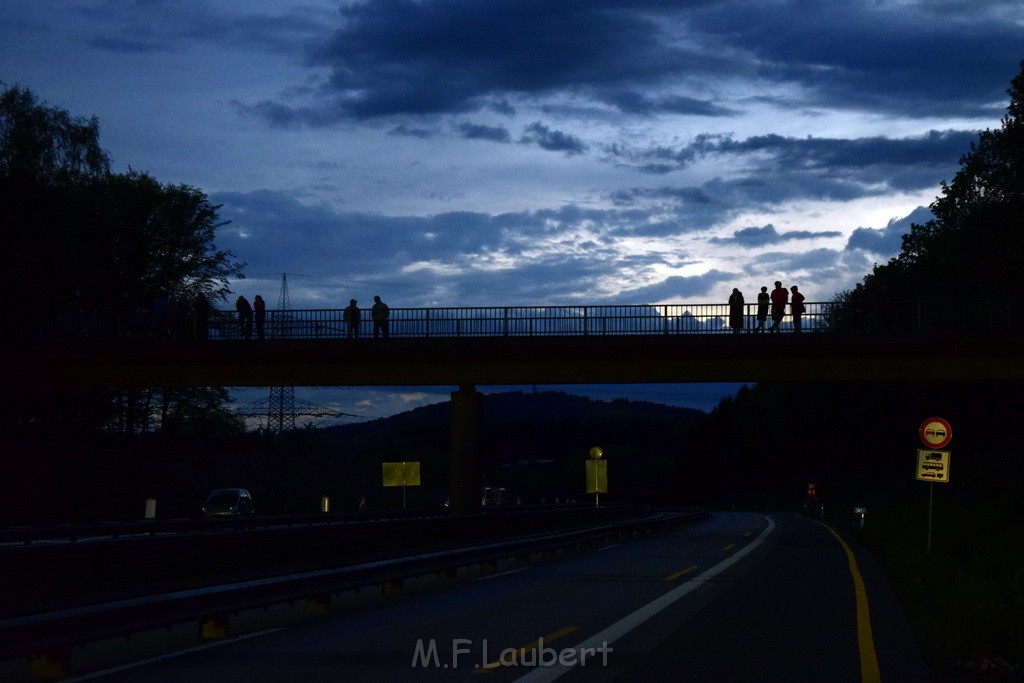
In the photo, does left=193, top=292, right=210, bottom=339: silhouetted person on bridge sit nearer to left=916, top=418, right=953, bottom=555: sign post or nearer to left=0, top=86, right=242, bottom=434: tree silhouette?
left=0, top=86, right=242, bottom=434: tree silhouette

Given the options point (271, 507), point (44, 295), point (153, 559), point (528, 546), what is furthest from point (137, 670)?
point (271, 507)

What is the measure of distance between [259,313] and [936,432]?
24227 millimetres

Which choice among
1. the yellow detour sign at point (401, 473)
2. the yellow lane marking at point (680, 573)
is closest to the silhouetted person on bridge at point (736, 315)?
the yellow lane marking at point (680, 573)

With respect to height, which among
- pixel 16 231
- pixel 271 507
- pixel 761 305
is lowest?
pixel 271 507

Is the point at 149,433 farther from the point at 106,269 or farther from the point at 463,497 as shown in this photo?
the point at 463,497

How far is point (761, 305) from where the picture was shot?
132ft

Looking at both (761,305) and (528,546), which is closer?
(528,546)

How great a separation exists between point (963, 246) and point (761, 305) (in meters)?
34.2

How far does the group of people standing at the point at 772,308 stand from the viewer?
40062 mm

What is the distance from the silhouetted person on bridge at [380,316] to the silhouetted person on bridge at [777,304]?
1280cm

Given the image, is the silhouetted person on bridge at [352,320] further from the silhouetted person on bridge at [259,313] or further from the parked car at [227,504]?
the parked car at [227,504]

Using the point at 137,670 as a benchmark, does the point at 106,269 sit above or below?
Answer: above

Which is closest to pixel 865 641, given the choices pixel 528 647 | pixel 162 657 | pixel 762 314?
pixel 528 647

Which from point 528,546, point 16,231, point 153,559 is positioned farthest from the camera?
point 16,231
